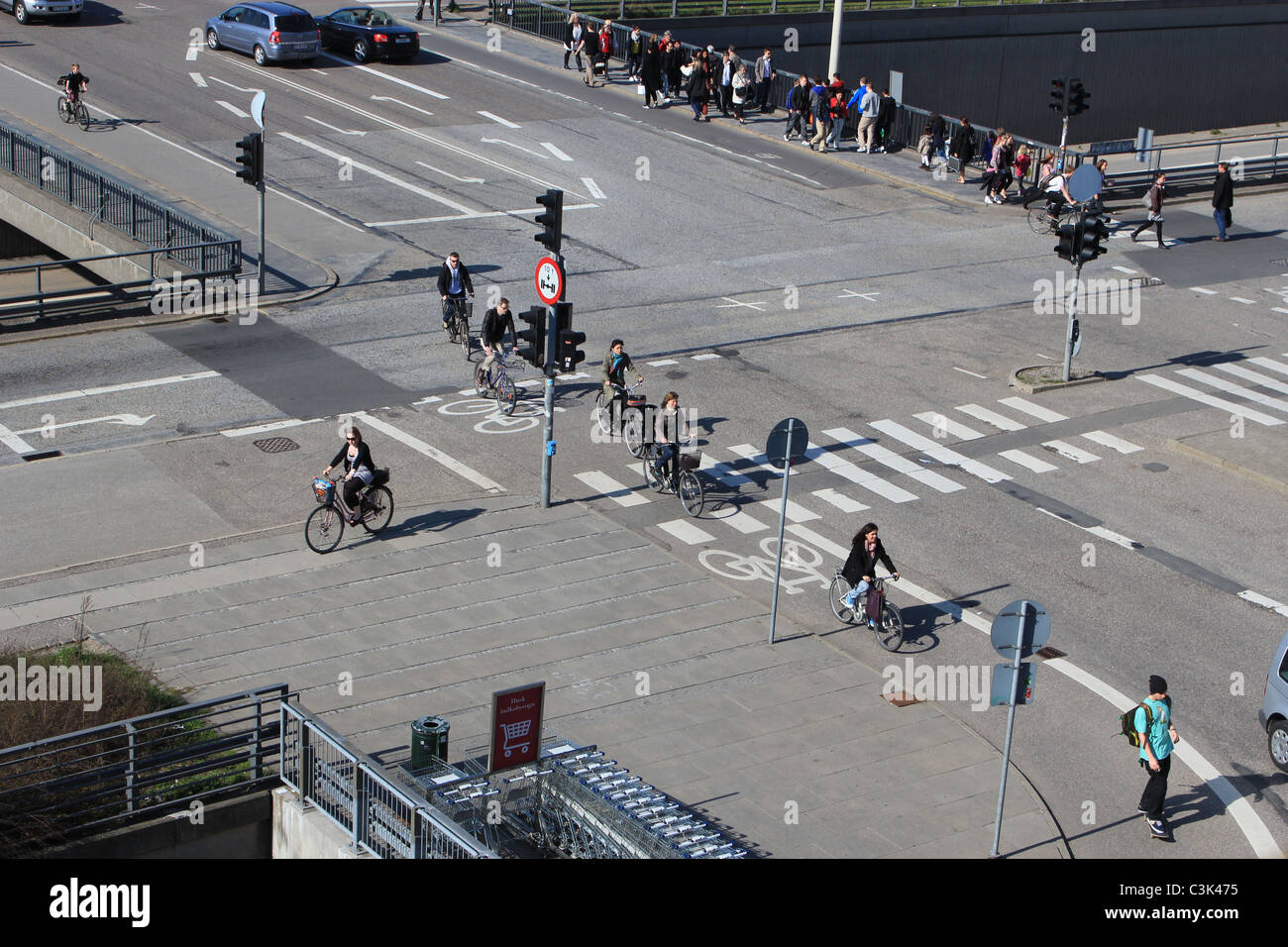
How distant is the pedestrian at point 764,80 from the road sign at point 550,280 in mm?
26582

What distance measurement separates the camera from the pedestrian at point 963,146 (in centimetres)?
3959

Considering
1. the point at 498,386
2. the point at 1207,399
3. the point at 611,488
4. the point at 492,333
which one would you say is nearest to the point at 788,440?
the point at 611,488

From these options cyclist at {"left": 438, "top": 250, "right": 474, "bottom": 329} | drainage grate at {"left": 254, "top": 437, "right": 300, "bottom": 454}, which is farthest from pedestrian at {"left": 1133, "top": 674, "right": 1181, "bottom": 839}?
cyclist at {"left": 438, "top": 250, "right": 474, "bottom": 329}

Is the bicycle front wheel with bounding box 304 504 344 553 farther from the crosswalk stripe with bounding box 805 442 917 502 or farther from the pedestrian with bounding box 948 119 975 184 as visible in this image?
the pedestrian with bounding box 948 119 975 184

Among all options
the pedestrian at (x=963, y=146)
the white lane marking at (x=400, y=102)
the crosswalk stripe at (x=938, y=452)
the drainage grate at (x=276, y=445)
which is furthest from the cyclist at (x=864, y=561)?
the white lane marking at (x=400, y=102)

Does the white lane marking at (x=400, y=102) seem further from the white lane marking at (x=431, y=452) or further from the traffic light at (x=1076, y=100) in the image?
the white lane marking at (x=431, y=452)

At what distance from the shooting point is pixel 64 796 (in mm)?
12828

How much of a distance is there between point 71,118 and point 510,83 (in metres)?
13.6

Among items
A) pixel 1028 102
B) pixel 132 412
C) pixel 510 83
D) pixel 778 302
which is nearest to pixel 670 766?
pixel 132 412

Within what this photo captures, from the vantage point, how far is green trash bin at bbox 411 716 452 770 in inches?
547

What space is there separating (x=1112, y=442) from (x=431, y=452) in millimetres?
10905

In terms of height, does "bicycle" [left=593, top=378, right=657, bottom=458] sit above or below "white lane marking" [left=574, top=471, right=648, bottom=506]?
above

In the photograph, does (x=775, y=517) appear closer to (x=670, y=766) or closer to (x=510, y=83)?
(x=670, y=766)

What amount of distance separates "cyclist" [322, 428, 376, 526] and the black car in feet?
102
